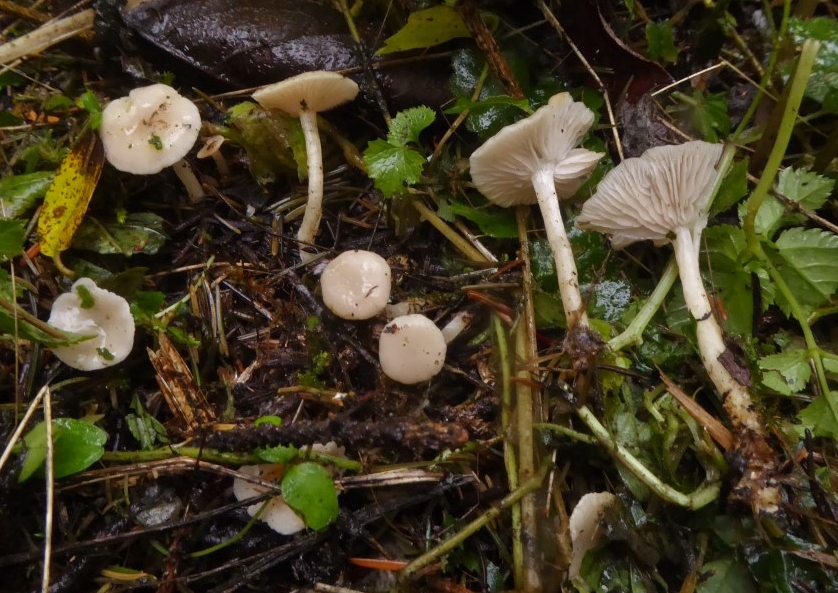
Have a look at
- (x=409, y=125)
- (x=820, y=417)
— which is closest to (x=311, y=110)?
(x=409, y=125)

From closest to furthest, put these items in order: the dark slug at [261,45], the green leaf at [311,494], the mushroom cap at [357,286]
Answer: the green leaf at [311,494], the mushroom cap at [357,286], the dark slug at [261,45]

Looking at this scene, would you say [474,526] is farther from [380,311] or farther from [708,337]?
[708,337]

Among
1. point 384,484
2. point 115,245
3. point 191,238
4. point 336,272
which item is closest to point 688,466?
point 384,484

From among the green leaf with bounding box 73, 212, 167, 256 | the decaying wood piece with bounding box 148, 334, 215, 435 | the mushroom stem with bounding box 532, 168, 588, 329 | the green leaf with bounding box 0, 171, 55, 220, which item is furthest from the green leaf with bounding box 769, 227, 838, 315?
the green leaf with bounding box 0, 171, 55, 220

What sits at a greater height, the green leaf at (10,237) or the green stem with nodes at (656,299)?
the green leaf at (10,237)

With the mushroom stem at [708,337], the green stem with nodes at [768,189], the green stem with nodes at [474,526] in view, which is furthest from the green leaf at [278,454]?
the green stem with nodes at [768,189]

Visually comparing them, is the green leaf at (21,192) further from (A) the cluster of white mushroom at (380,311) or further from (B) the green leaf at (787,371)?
(B) the green leaf at (787,371)

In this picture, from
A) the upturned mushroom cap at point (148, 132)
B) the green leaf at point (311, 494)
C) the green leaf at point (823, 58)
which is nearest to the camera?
the green leaf at point (311, 494)
